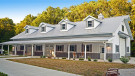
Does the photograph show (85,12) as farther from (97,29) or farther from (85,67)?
(85,67)

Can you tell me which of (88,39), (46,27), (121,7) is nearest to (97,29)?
(88,39)

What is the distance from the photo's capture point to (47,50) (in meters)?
30.3

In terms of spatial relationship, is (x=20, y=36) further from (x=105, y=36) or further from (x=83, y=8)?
(x=105, y=36)

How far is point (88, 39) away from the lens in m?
22.4

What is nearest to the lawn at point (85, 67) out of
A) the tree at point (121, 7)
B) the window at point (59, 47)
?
the window at point (59, 47)

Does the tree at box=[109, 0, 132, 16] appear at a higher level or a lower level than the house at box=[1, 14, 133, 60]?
higher

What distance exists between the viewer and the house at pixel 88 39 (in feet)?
73.3

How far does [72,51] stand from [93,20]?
6276mm

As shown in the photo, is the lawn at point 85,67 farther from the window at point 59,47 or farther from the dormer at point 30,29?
the dormer at point 30,29

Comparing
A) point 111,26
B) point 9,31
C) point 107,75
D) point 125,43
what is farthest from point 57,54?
point 9,31

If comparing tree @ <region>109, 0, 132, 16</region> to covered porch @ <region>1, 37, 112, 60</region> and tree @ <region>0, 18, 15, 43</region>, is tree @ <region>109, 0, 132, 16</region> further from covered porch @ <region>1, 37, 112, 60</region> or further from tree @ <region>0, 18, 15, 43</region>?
tree @ <region>0, 18, 15, 43</region>

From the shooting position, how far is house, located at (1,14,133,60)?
22328 mm

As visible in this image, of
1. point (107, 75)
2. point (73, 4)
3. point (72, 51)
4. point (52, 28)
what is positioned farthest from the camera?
point (73, 4)

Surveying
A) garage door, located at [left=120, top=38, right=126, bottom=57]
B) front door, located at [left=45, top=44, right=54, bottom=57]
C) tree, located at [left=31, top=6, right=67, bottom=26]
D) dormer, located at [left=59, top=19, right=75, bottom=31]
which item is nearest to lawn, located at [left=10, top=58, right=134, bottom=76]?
garage door, located at [left=120, top=38, right=126, bottom=57]
